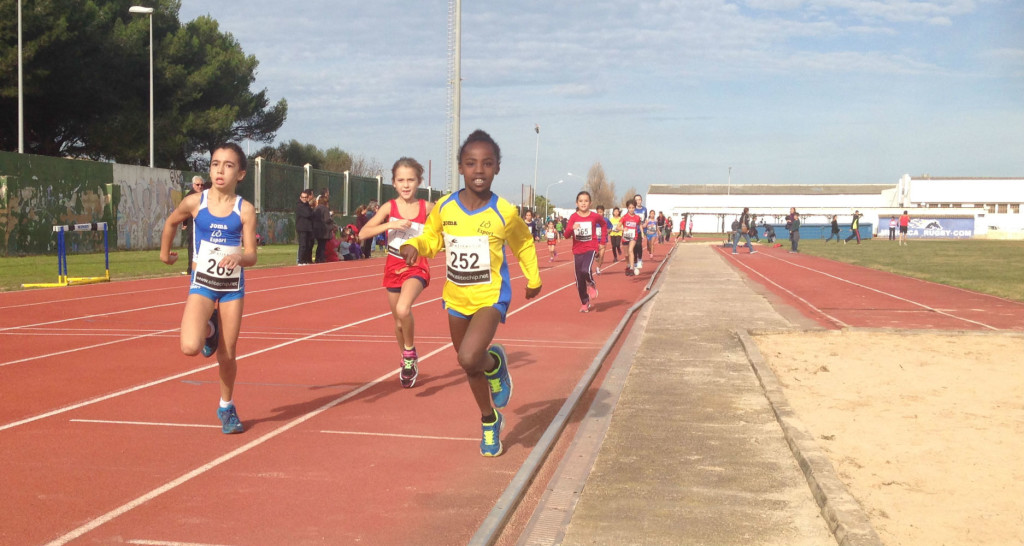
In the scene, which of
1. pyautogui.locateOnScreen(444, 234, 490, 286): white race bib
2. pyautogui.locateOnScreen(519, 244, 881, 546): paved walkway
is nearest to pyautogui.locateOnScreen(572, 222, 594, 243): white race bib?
pyautogui.locateOnScreen(519, 244, 881, 546): paved walkway

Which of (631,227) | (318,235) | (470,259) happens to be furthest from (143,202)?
(470,259)

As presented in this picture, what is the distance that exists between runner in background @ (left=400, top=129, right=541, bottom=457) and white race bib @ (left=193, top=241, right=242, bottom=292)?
1332 millimetres

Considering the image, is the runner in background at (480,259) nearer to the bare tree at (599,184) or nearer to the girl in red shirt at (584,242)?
the girl in red shirt at (584,242)

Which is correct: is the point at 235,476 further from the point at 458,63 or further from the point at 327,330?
the point at 458,63

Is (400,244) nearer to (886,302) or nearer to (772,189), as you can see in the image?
(886,302)

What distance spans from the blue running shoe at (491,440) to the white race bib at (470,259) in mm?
865

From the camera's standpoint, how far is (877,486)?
501 cm

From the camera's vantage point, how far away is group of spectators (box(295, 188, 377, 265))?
2594 centimetres

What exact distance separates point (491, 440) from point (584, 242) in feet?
31.0

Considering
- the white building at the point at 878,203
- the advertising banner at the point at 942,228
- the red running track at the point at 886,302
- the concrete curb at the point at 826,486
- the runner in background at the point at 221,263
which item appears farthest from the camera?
the white building at the point at 878,203

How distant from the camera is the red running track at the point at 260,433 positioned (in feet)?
15.0

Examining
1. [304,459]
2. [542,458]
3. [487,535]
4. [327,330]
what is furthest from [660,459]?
[327,330]

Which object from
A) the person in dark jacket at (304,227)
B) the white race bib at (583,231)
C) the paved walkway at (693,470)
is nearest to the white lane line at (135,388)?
the paved walkway at (693,470)

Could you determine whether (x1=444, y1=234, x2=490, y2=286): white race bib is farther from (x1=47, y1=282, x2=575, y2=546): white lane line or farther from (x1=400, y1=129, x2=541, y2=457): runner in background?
(x1=47, y1=282, x2=575, y2=546): white lane line
